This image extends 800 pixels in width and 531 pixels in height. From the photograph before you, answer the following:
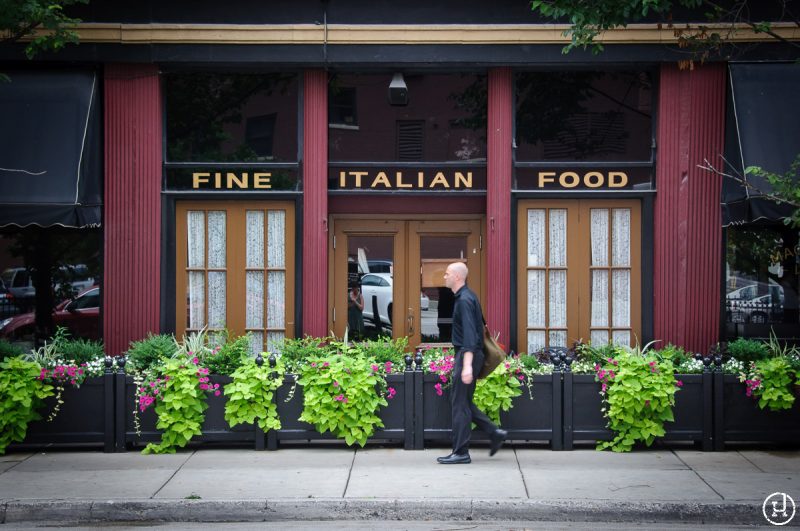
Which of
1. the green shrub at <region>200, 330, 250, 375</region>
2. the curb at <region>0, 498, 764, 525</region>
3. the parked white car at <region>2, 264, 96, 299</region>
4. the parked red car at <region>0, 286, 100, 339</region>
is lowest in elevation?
the curb at <region>0, 498, 764, 525</region>

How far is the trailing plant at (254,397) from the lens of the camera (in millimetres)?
9562

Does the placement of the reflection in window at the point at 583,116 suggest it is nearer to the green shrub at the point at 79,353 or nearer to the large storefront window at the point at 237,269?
the large storefront window at the point at 237,269

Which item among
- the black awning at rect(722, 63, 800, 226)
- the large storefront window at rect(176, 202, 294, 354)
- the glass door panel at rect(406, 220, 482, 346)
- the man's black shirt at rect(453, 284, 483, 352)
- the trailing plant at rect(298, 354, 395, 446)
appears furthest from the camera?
the glass door panel at rect(406, 220, 482, 346)

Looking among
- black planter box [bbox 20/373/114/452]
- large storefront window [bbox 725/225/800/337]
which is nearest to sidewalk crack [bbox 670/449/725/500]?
large storefront window [bbox 725/225/800/337]

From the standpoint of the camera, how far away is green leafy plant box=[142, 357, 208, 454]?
9516mm

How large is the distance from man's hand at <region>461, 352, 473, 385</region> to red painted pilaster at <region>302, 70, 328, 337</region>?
3.60 m

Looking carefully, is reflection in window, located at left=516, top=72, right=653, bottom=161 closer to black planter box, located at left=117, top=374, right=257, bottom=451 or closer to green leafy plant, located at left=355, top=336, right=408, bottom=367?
green leafy plant, located at left=355, top=336, right=408, bottom=367

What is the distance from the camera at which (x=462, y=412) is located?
9008mm

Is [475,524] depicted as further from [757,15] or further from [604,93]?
[757,15]

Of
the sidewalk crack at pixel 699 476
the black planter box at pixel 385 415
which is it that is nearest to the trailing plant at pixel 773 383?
the sidewalk crack at pixel 699 476

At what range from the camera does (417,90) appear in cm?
1231

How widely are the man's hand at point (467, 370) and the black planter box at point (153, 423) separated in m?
2.51

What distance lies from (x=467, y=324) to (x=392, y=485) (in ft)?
5.53

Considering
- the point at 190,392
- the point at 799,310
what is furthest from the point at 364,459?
the point at 799,310
